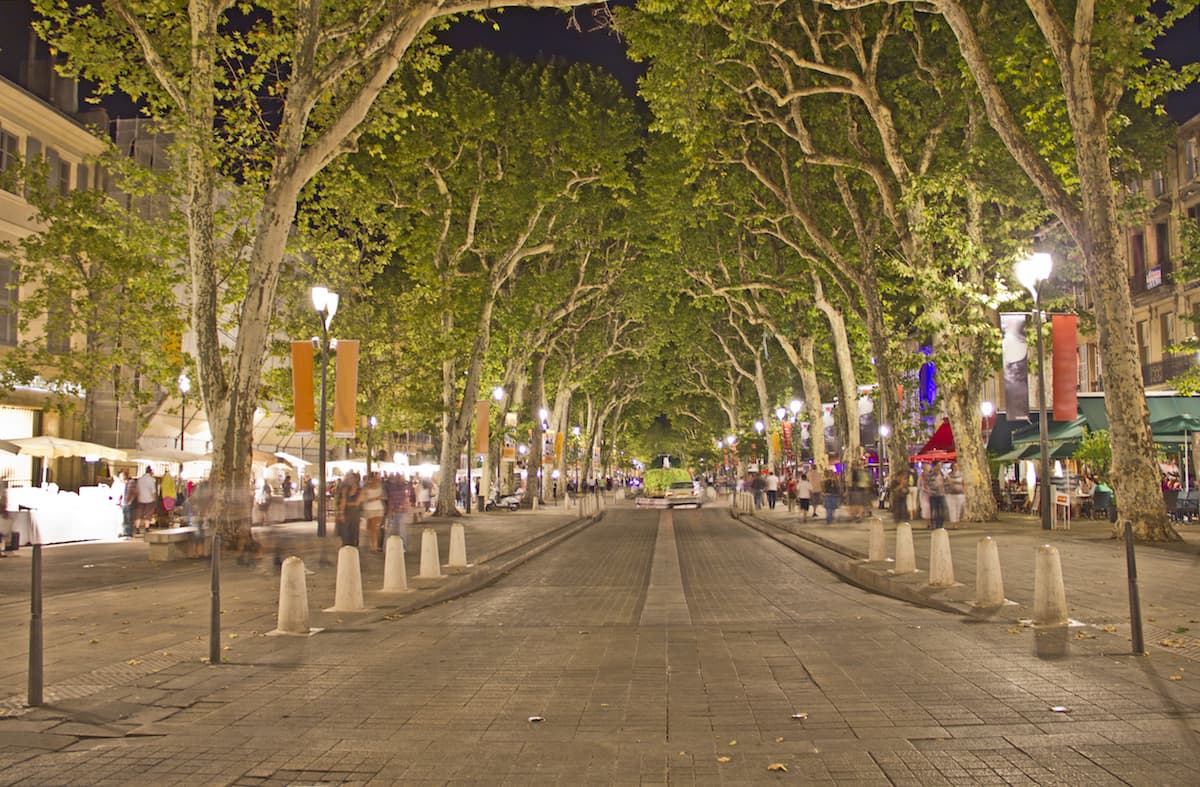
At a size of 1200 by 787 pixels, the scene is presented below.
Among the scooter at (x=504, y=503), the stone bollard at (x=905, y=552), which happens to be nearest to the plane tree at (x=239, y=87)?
the stone bollard at (x=905, y=552)

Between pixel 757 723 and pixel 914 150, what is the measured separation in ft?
77.0

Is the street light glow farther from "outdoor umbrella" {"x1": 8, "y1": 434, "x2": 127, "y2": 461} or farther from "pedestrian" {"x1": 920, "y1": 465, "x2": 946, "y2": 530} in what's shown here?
"outdoor umbrella" {"x1": 8, "y1": 434, "x2": 127, "y2": 461}

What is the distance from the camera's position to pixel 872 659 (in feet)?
27.1

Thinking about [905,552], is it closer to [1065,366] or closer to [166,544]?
[1065,366]

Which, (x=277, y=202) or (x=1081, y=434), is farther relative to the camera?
(x=1081, y=434)

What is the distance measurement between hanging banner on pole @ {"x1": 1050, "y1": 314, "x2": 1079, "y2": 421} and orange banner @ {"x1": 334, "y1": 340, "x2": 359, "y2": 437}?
1506cm

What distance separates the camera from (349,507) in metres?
18.1

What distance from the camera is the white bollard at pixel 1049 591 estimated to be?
372 inches

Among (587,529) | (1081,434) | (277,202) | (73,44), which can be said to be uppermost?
(73,44)

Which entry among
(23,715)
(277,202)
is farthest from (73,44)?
(23,715)

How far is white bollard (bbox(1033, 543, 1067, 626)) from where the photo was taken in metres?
9.46

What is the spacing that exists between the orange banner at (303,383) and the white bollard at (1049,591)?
15434mm

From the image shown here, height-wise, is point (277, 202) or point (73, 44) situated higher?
point (73, 44)

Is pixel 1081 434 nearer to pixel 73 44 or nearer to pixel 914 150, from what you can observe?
pixel 914 150
